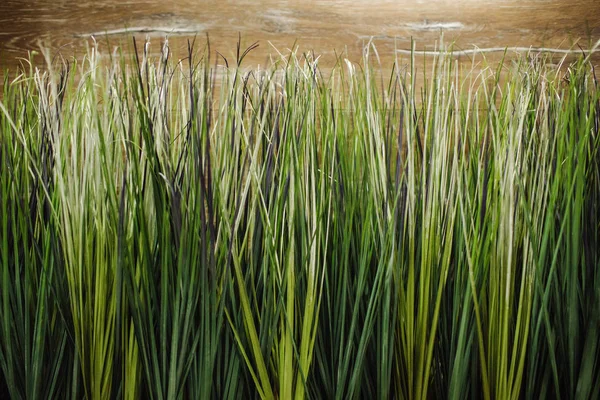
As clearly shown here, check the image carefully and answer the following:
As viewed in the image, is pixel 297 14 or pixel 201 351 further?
pixel 297 14

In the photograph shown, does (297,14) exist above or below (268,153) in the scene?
above

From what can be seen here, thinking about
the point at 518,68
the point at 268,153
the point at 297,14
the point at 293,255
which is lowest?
the point at 293,255

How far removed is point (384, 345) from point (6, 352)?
53 cm

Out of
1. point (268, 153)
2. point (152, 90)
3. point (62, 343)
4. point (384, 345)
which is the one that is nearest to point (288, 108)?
point (268, 153)

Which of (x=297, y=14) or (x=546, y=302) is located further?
(x=297, y=14)

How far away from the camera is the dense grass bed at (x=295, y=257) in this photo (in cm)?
62

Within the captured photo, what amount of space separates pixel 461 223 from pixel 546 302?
0.15m

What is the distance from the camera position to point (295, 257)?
659mm

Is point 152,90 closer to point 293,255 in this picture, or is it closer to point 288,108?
point 288,108

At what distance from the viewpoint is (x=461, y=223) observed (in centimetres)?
67

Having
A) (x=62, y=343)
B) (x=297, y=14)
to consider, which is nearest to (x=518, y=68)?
(x=297, y=14)

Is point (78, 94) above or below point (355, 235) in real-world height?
above

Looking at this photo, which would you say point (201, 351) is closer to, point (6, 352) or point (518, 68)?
point (6, 352)

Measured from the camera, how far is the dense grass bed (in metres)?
0.62
